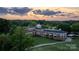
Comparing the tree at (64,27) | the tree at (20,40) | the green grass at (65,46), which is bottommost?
the green grass at (65,46)

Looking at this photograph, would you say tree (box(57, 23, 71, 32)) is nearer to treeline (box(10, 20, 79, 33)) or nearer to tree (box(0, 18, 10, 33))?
treeline (box(10, 20, 79, 33))

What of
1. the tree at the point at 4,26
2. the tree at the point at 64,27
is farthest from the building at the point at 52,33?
the tree at the point at 4,26

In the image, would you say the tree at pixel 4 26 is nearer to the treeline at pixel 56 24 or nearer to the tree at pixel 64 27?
the treeline at pixel 56 24

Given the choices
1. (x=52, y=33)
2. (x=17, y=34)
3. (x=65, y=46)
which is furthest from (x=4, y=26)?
(x=65, y=46)

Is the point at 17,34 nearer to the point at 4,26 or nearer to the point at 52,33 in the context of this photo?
the point at 4,26

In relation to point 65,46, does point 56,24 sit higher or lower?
higher

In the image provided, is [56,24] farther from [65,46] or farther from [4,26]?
[4,26]

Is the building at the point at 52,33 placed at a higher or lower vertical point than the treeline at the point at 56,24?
lower

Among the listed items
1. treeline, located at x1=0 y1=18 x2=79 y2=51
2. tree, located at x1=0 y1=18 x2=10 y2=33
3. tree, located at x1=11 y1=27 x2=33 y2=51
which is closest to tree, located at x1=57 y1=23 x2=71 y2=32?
treeline, located at x1=0 y1=18 x2=79 y2=51
